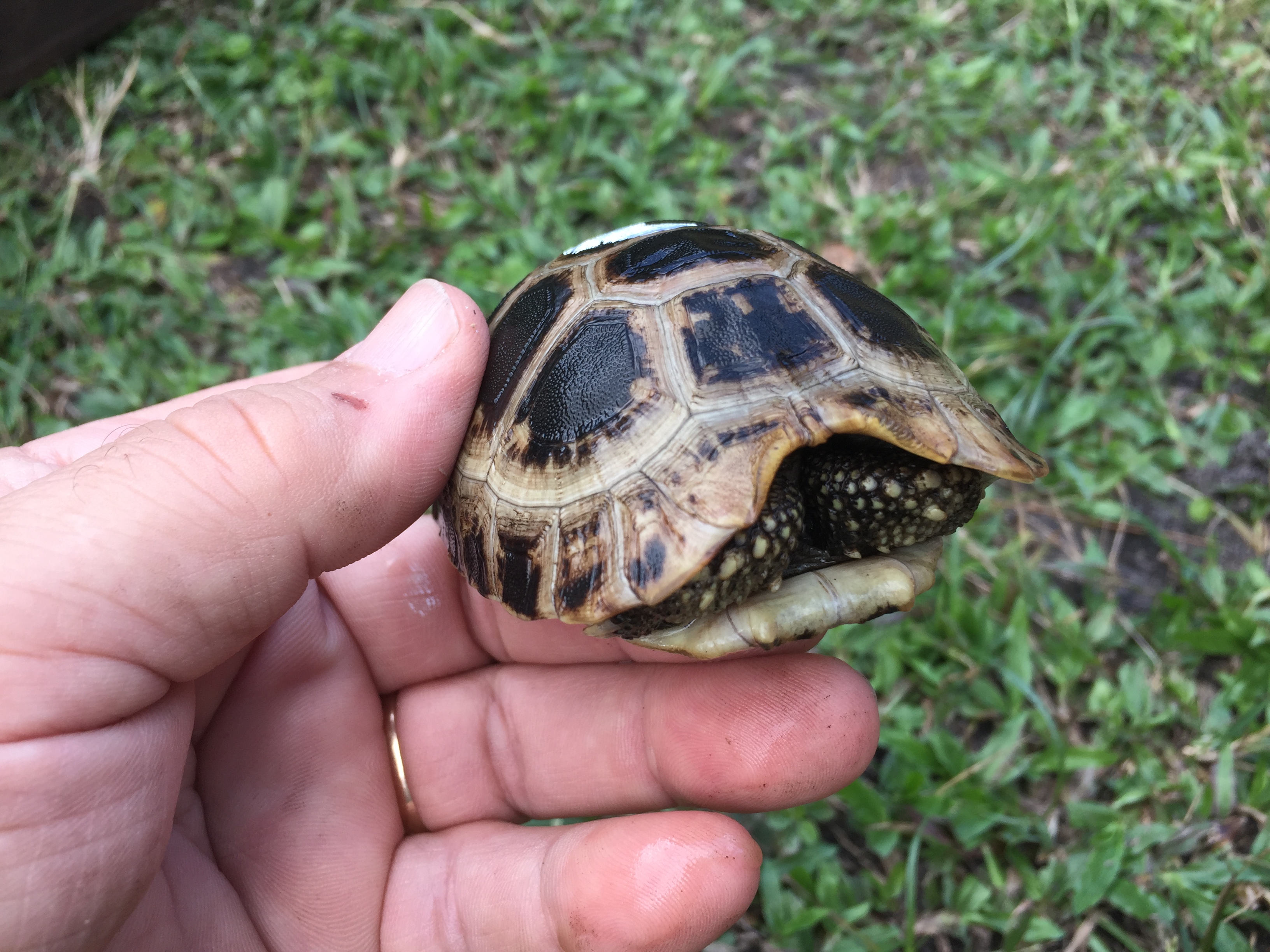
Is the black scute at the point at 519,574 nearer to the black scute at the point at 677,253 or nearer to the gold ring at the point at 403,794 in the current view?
the black scute at the point at 677,253

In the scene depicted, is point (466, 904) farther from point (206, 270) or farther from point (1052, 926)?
point (206, 270)

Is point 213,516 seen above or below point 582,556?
above

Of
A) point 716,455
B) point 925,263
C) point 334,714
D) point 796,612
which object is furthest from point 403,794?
point 925,263

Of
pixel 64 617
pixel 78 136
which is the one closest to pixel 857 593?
pixel 64 617

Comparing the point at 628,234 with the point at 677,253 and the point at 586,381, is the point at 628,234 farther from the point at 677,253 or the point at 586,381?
the point at 586,381

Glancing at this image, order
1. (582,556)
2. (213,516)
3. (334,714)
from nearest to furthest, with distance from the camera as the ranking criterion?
(213,516)
(582,556)
(334,714)

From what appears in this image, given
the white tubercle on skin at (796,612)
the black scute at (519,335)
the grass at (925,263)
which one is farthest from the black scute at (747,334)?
the grass at (925,263)

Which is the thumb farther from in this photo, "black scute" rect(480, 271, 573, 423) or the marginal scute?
the marginal scute
